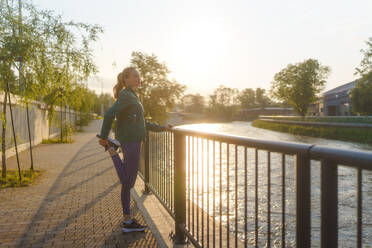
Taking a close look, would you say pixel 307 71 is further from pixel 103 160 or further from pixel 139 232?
pixel 139 232

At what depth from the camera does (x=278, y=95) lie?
205ft

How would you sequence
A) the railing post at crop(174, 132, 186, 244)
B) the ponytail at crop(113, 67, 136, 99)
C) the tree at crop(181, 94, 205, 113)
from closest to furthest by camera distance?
1. the railing post at crop(174, 132, 186, 244)
2. the ponytail at crop(113, 67, 136, 99)
3. the tree at crop(181, 94, 205, 113)

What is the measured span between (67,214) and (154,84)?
31.8 metres

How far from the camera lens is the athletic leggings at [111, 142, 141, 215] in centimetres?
404

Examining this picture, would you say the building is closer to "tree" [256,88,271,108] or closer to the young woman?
the young woman

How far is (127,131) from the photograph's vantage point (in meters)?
4.01

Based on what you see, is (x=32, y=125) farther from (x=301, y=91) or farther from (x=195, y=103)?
(x=195, y=103)

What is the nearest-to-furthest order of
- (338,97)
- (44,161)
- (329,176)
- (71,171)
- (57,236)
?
1. (329,176)
2. (57,236)
3. (71,171)
4. (44,161)
5. (338,97)

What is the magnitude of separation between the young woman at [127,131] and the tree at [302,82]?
57.5 metres

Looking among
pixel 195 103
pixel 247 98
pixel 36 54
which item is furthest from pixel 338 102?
pixel 247 98

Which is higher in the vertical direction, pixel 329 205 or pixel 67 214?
pixel 329 205

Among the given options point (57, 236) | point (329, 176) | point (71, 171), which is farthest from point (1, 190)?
point (329, 176)

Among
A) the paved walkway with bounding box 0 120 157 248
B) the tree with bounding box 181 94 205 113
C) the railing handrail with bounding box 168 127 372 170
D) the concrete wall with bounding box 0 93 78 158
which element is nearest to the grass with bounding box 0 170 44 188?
the paved walkway with bounding box 0 120 157 248

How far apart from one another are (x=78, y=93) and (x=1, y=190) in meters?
4.25
